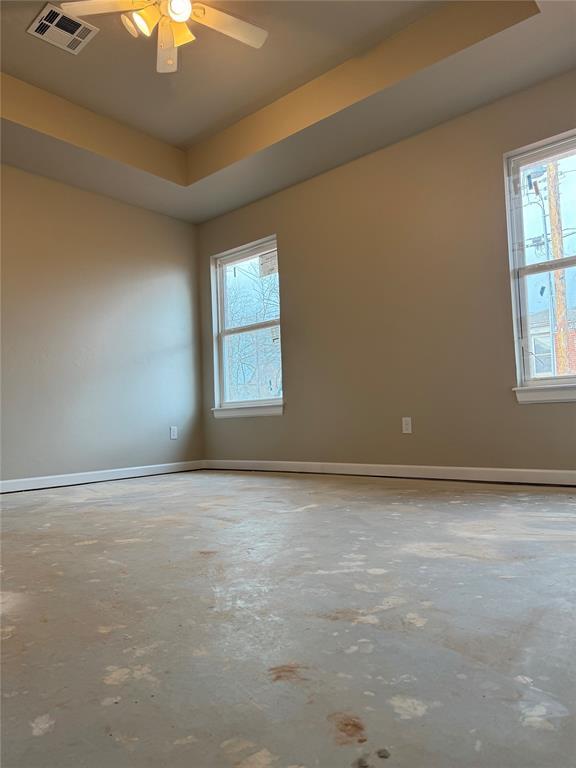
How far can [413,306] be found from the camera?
12.0 feet

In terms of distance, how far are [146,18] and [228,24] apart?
0.43 metres

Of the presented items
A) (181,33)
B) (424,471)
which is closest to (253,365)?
(424,471)

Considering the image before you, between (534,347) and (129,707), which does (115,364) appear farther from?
(129,707)

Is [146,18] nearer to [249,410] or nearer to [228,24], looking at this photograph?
[228,24]

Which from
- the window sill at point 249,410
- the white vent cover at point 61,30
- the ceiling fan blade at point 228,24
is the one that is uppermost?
the white vent cover at point 61,30

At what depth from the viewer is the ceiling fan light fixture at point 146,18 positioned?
2.55 meters

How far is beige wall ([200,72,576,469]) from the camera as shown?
321cm

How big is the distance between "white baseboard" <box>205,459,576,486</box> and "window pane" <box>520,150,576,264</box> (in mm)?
1325

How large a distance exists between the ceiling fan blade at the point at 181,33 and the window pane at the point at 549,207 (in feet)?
7.12

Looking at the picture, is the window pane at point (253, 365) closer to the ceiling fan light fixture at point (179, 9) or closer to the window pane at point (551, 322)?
the window pane at point (551, 322)

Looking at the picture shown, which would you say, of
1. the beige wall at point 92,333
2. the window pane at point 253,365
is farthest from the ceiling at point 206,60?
the window pane at point 253,365

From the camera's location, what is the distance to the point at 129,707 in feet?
2.78

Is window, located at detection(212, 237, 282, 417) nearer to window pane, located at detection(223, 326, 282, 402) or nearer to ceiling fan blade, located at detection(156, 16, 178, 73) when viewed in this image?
window pane, located at detection(223, 326, 282, 402)

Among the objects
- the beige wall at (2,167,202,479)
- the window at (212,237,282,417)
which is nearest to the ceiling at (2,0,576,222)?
the beige wall at (2,167,202,479)
